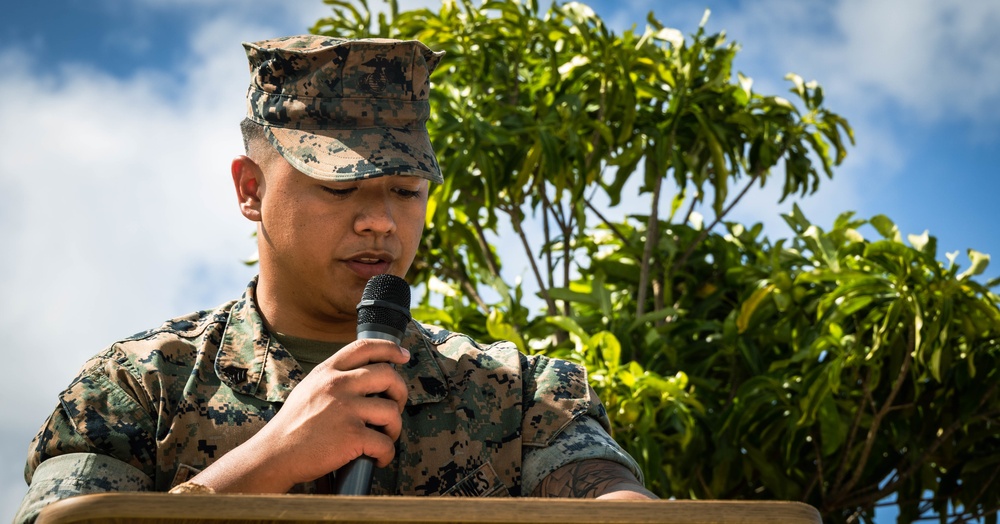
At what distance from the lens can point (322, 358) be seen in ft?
5.84

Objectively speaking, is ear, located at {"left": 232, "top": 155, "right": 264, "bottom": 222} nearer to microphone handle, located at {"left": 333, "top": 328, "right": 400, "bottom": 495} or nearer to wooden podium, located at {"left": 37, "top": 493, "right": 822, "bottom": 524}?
microphone handle, located at {"left": 333, "top": 328, "right": 400, "bottom": 495}

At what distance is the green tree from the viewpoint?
3521mm

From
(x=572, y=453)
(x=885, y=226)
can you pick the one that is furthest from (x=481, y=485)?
(x=885, y=226)

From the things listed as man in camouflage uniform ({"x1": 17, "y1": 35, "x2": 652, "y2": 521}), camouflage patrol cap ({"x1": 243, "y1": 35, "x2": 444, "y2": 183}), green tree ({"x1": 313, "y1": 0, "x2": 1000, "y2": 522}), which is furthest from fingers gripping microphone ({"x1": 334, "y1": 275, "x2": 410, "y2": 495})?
green tree ({"x1": 313, "y1": 0, "x2": 1000, "y2": 522})

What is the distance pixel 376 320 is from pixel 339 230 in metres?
0.25

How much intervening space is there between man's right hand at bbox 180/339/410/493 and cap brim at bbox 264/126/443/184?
0.33 meters

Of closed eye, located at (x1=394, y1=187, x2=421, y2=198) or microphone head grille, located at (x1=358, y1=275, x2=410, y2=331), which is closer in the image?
microphone head grille, located at (x1=358, y1=275, x2=410, y2=331)

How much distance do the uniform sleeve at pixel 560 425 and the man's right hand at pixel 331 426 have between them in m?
0.37

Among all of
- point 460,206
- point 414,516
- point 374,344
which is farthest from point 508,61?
point 414,516

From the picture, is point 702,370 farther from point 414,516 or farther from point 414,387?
point 414,516

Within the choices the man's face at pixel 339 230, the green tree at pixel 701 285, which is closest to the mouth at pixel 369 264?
the man's face at pixel 339 230

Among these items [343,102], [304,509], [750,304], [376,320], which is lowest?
[304,509]

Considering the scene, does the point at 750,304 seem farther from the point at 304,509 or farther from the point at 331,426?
the point at 304,509

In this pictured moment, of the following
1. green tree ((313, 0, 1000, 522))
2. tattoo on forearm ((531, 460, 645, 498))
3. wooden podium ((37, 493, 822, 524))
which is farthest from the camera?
green tree ((313, 0, 1000, 522))
